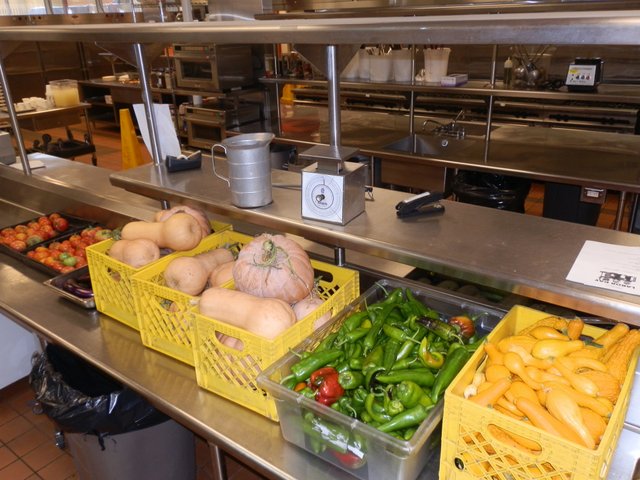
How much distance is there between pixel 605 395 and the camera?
1.10 meters

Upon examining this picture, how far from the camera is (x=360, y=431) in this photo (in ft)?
3.84

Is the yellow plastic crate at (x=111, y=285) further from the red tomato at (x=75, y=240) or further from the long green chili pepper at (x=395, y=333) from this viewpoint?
the long green chili pepper at (x=395, y=333)

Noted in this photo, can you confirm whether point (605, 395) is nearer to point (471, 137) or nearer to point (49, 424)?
point (49, 424)

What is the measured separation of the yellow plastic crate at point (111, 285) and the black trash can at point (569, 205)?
321cm

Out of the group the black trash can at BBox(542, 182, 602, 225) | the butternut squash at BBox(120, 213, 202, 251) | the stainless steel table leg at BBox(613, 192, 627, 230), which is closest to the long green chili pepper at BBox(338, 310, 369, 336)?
the butternut squash at BBox(120, 213, 202, 251)

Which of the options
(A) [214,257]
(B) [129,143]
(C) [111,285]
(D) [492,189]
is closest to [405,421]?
(A) [214,257]

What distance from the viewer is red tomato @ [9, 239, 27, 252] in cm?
254

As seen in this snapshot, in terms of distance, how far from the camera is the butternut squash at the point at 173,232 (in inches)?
73.9

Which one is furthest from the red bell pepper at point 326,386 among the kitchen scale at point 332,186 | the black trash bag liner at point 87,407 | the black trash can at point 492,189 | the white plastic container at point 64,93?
the white plastic container at point 64,93

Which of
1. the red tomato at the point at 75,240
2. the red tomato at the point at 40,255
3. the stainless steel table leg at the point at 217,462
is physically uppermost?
the red tomato at the point at 75,240

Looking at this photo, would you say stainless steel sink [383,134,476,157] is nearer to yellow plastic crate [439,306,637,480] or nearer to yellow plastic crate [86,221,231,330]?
yellow plastic crate [86,221,231,330]

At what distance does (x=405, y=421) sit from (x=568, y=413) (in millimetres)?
336

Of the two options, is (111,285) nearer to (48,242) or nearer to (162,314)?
(162,314)

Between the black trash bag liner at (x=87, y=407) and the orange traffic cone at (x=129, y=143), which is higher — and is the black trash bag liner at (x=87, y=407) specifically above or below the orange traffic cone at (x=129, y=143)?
below
